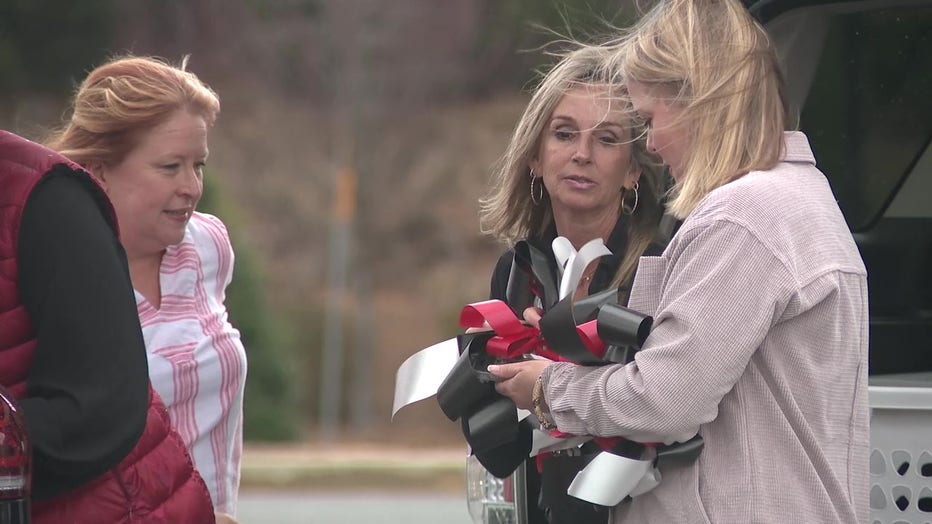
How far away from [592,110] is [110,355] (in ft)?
4.25

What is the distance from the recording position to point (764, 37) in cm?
244

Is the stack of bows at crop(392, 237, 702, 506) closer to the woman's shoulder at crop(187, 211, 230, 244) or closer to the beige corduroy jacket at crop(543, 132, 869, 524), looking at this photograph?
the beige corduroy jacket at crop(543, 132, 869, 524)

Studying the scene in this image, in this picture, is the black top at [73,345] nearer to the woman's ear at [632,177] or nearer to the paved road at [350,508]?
the woman's ear at [632,177]

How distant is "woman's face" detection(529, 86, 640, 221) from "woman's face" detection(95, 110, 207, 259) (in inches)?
Result: 31.4

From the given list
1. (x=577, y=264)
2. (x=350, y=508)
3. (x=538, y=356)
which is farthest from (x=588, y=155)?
(x=350, y=508)

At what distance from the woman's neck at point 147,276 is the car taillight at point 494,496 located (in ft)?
2.54

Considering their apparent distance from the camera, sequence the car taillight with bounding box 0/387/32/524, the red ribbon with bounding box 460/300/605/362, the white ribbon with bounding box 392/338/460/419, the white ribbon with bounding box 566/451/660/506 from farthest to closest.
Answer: the white ribbon with bounding box 392/338/460/419 < the red ribbon with bounding box 460/300/605/362 < the white ribbon with bounding box 566/451/660/506 < the car taillight with bounding box 0/387/32/524

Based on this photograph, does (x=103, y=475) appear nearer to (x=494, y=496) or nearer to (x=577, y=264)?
Answer: (x=577, y=264)

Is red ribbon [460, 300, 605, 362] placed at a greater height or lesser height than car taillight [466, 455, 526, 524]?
greater

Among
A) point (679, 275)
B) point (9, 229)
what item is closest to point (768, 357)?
point (679, 275)

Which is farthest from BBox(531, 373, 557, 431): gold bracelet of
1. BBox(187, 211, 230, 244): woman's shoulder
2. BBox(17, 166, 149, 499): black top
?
BBox(187, 211, 230, 244): woman's shoulder

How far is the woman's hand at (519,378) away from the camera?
97.7 inches

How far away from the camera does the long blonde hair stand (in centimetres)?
234

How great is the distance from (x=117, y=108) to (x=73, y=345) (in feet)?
3.63
